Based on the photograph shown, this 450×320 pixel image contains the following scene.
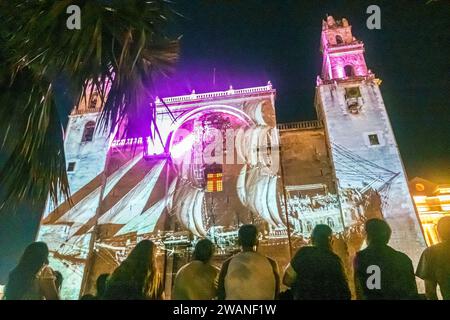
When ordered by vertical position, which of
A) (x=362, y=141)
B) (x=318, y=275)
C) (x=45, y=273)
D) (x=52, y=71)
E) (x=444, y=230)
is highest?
(x=362, y=141)

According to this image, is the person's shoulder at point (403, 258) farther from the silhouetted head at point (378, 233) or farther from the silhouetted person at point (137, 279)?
the silhouetted person at point (137, 279)

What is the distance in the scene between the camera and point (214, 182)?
22.1 metres

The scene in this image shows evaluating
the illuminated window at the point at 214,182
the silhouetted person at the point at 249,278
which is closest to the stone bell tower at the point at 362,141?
the illuminated window at the point at 214,182

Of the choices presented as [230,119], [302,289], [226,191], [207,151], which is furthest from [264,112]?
[302,289]

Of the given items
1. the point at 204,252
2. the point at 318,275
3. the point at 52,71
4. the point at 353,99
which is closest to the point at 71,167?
the point at 353,99

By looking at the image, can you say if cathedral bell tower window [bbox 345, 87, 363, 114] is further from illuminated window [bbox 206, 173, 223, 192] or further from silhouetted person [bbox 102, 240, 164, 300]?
silhouetted person [bbox 102, 240, 164, 300]

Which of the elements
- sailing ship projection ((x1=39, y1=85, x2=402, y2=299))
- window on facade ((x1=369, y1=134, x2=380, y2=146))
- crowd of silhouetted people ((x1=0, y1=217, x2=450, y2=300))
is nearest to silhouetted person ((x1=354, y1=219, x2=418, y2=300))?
crowd of silhouetted people ((x1=0, y1=217, x2=450, y2=300))

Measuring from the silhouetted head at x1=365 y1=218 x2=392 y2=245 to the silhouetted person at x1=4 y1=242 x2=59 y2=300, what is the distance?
3.51 meters

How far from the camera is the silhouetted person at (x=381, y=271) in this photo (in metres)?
2.92

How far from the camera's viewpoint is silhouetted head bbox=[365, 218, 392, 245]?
128 inches

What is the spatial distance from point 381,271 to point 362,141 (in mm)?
20270

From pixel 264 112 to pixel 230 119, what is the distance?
8.47 ft

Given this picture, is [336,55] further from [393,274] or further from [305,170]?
[393,274]

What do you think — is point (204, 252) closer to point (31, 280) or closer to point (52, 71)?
point (31, 280)
